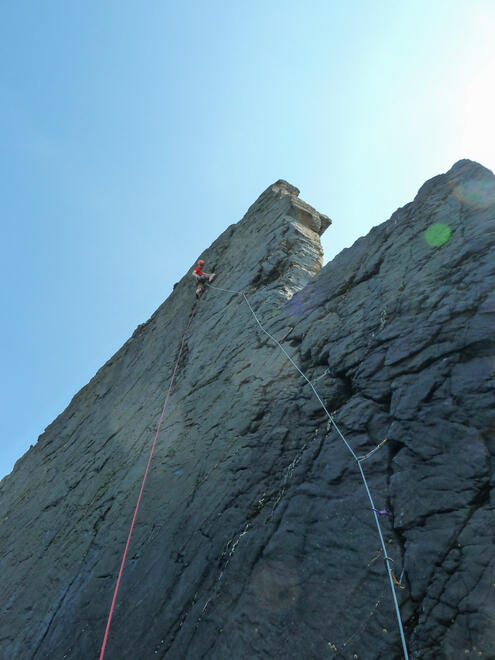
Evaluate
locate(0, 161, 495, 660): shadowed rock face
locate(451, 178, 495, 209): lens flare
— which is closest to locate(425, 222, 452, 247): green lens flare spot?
locate(0, 161, 495, 660): shadowed rock face

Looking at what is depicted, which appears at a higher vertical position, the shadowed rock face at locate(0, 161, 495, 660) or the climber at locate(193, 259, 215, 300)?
the climber at locate(193, 259, 215, 300)

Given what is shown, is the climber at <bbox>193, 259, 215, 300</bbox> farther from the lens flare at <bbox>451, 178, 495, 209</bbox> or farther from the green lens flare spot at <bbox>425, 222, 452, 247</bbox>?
the lens flare at <bbox>451, 178, 495, 209</bbox>

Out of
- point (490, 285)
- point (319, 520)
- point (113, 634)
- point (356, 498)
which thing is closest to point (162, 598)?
point (113, 634)

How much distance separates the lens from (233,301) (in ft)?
28.4

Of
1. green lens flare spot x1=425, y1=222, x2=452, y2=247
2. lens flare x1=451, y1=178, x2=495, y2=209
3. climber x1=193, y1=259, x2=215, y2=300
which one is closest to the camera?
lens flare x1=451, y1=178, x2=495, y2=209

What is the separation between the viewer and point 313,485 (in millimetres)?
3955

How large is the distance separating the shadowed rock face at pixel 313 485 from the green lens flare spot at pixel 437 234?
3 cm

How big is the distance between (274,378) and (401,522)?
2734mm

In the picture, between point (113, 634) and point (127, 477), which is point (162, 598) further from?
point (127, 477)

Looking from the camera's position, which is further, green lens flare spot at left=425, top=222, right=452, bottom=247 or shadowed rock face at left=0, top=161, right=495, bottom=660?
green lens flare spot at left=425, top=222, right=452, bottom=247

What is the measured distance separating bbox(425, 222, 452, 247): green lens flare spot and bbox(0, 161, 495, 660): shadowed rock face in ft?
0.11

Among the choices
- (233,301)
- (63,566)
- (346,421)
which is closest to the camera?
(346,421)

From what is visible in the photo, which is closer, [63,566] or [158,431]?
[63,566]

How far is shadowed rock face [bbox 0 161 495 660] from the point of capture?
9.70 ft
